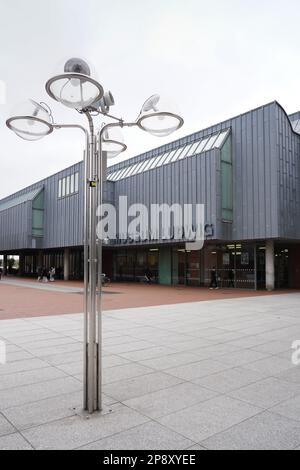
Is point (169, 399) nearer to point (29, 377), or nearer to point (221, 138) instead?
point (29, 377)

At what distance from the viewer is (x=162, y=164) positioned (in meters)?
30.2

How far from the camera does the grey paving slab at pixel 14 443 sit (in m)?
3.61

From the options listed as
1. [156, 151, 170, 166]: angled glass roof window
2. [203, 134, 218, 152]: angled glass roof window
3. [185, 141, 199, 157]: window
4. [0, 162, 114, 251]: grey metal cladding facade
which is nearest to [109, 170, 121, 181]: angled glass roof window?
[0, 162, 114, 251]: grey metal cladding facade

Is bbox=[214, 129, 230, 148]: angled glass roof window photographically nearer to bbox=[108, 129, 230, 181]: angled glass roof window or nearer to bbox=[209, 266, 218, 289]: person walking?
bbox=[108, 129, 230, 181]: angled glass roof window

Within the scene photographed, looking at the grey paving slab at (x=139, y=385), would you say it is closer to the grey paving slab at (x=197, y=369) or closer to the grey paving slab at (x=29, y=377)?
the grey paving slab at (x=197, y=369)

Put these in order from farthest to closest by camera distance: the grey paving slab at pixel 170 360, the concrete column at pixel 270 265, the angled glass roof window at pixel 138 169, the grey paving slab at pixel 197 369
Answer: the angled glass roof window at pixel 138 169 < the concrete column at pixel 270 265 < the grey paving slab at pixel 170 360 < the grey paving slab at pixel 197 369

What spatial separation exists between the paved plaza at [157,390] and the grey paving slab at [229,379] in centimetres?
1

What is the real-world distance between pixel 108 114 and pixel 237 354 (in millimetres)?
5121

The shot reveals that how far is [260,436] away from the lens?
388cm

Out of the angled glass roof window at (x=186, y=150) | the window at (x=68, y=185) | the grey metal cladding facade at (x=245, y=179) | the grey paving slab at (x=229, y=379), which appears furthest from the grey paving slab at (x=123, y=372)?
the window at (x=68, y=185)

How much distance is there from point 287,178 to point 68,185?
22057 millimetres

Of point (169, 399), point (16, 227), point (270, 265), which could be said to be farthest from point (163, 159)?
point (169, 399)
